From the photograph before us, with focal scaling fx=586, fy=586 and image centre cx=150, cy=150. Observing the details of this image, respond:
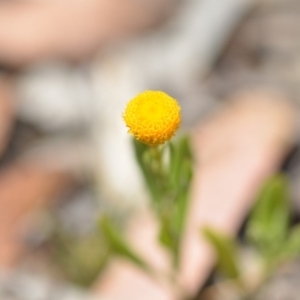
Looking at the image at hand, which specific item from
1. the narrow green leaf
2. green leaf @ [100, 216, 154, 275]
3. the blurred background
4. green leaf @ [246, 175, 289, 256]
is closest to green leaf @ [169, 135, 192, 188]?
the narrow green leaf

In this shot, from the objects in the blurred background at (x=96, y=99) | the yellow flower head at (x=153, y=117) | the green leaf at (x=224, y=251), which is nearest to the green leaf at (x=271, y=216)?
the green leaf at (x=224, y=251)

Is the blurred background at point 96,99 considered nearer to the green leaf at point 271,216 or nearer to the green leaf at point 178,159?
→ the green leaf at point 271,216

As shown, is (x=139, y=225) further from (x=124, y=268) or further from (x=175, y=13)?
(x=175, y=13)

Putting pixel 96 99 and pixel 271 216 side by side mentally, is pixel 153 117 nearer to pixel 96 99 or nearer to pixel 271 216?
pixel 271 216

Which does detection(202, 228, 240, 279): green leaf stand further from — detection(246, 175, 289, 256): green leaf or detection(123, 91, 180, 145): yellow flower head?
detection(123, 91, 180, 145): yellow flower head

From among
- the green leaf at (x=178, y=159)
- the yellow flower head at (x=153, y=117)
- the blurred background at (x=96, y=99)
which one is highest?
the yellow flower head at (x=153, y=117)

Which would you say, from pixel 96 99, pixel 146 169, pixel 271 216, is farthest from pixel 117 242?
pixel 96 99

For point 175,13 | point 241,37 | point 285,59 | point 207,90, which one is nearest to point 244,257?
point 207,90

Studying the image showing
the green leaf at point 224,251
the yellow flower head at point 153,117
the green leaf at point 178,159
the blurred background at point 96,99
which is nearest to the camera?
the yellow flower head at point 153,117
